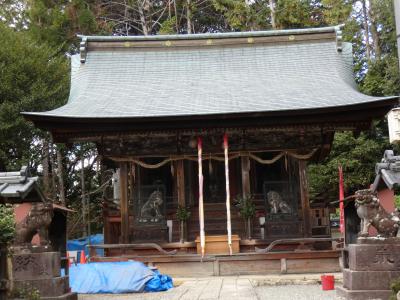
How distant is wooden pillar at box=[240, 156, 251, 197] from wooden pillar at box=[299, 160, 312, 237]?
1380mm

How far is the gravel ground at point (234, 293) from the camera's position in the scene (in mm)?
8266

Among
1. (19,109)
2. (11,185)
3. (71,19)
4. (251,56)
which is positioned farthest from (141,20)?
(11,185)

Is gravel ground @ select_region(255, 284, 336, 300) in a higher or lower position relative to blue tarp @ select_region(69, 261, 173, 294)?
lower

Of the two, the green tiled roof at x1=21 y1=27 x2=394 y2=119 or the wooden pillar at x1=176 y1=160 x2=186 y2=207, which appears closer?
the green tiled roof at x1=21 y1=27 x2=394 y2=119

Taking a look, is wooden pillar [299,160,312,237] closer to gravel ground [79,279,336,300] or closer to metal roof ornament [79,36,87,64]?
gravel ground [79,279,336,300]

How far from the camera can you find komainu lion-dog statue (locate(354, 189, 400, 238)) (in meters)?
7.53

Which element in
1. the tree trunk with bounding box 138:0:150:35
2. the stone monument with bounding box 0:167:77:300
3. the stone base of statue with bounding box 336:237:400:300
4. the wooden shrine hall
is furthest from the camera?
the tree trunk with bounding box 138:0:150:35

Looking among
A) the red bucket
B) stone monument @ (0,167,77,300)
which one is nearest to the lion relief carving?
stone monument @ (0,167,77,300)

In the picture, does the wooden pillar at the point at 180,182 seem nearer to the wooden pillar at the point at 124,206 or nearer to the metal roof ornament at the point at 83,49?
the wooden pillar at the point at 124,206

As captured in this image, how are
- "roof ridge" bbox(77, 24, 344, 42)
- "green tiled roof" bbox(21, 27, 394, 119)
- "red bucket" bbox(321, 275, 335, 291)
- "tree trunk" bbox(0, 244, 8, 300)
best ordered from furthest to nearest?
"roof ridge" bbox(77, 24, 344, 42)
"green tiled roof" bbox(21, 27, 394, 119)
"red bucket" bbox(321, 275, 335, 291)
"tree trunk" bbox(0, 244, 8, 300)

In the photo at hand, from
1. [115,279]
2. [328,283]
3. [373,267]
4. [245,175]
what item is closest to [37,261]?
[115,279]

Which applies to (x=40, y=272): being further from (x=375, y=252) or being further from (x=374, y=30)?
(x=374, y=30)

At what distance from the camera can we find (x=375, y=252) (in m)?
7.40

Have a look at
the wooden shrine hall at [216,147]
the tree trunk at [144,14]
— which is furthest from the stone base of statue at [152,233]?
the tree trunk at [144,14]
